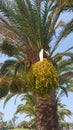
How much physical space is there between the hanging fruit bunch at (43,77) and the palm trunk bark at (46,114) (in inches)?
141

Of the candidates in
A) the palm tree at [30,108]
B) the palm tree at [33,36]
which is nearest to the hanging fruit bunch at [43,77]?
the palm tree at [33,36]

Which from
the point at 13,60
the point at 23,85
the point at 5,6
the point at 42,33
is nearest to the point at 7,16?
the point at 5,6

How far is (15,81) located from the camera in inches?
476

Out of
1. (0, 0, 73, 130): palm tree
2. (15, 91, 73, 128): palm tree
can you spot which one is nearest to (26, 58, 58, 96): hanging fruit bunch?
(0, 0, 73, 130): palm tree

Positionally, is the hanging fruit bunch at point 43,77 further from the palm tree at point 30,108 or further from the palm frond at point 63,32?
the palm tree at point 30,108

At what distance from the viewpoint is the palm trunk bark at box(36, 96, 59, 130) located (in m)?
13.5

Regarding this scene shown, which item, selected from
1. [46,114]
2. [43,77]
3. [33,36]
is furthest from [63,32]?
[43,77]

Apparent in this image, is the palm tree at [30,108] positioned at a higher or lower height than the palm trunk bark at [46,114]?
higher

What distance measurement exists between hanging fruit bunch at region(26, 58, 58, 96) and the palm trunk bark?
3.59 m

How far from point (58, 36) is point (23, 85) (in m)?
2.74

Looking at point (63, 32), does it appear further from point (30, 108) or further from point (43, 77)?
point (30, 108)

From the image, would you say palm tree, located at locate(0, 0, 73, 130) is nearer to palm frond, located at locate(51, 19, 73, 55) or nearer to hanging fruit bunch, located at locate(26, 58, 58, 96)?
palm frond, located at locate(51, 19, 73, 55)

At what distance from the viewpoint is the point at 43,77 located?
975cm

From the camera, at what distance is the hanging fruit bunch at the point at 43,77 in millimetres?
9648
